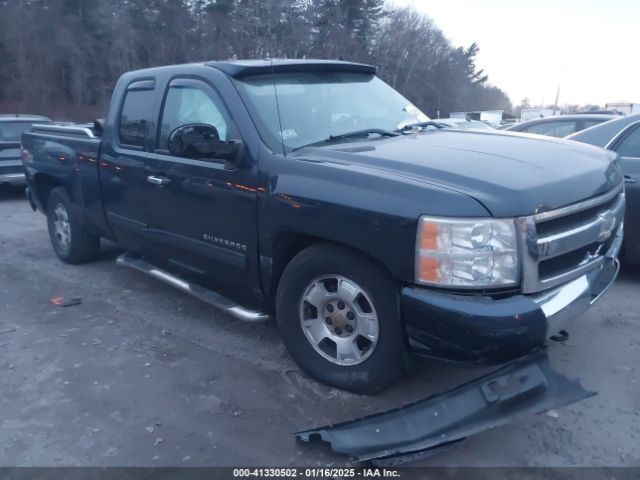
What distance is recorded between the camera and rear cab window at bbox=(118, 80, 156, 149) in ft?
15.3

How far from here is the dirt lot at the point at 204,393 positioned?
300cm

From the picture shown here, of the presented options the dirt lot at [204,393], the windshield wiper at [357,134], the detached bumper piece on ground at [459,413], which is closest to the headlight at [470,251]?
the detached bumper piece on ground at [459,413]

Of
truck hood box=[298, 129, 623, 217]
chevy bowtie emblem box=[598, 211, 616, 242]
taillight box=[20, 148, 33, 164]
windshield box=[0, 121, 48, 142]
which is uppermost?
truck hood box=[298, 129, 623, 217]

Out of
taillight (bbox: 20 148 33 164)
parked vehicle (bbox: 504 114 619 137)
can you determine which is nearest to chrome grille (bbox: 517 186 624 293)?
parked vehicle (bbox: 504 114 619 137)

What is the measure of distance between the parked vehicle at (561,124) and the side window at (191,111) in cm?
444

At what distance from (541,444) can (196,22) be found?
42.2 metres

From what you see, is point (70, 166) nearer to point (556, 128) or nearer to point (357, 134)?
point (357, 134)

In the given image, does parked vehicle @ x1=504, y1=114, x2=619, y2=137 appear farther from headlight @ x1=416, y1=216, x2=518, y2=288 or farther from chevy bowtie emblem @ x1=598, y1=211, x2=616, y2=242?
headlight @ x1=416, y1=216, x2=518, y2=288

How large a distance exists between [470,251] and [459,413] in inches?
31.9

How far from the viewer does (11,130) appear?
10922mm

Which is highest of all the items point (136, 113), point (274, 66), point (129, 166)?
point (274, 66)

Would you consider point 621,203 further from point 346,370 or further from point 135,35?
point 135,35

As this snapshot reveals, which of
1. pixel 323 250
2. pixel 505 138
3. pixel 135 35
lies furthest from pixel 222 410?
pixel 135 35

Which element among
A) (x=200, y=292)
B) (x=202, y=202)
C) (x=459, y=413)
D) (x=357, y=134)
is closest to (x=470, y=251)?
(x=459, y=413)
